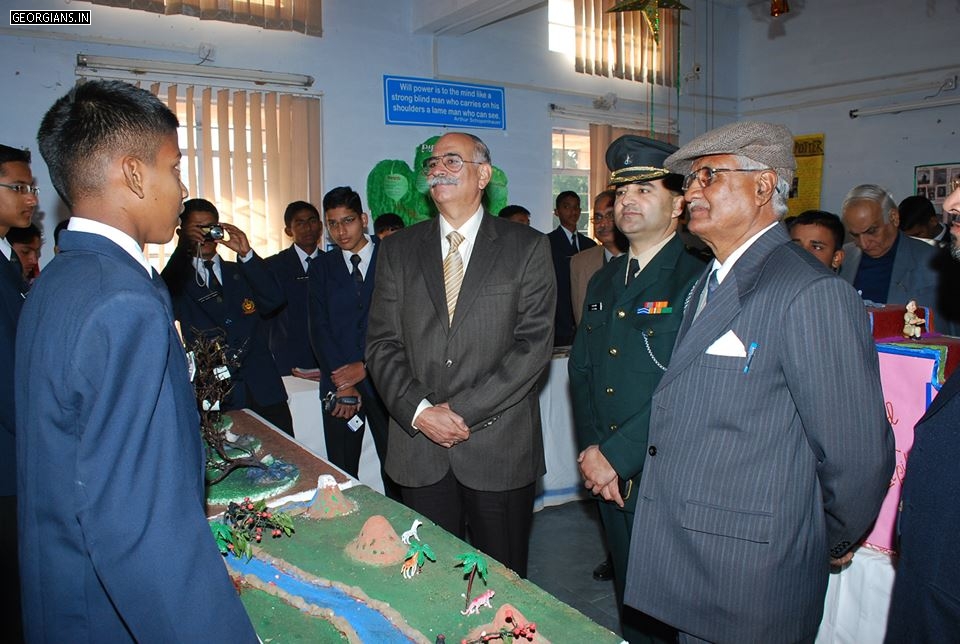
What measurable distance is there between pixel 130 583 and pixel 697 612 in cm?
118

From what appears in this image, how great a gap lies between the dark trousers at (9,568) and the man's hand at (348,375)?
60.7 inches

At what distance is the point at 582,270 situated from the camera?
4.71 m

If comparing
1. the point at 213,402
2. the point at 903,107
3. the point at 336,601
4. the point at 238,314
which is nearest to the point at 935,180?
the point at 903,107

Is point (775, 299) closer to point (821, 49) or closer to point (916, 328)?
point (916, 328)

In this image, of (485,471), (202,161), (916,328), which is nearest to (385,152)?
(202,161)

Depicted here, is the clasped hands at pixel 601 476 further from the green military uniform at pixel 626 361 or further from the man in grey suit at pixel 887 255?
the man in grey suit at pixel 887 255

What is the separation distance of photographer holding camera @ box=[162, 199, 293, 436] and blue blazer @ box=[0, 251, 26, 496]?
2.96ft

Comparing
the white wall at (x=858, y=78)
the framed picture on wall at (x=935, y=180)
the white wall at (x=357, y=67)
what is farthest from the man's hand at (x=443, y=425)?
the white wall at (x=858, y=78)

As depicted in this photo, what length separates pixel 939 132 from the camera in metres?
7.45

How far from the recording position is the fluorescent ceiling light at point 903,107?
24.0ft

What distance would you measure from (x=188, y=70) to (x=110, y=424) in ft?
17.8

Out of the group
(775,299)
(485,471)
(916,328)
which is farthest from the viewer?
(485,471)

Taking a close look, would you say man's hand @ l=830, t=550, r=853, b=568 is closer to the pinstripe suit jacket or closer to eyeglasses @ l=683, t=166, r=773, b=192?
the pinstripe suit jacket

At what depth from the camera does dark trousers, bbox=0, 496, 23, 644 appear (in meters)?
2.14
